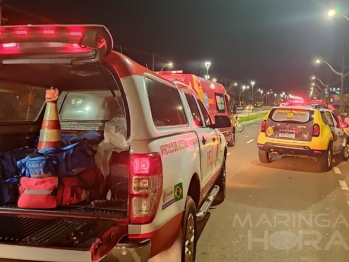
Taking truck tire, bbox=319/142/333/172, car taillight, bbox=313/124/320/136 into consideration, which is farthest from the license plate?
truck tire, bbox=319/142/333/172

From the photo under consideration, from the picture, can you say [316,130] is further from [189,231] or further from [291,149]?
[189,231]

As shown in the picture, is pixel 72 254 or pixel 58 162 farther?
pixel 58 162

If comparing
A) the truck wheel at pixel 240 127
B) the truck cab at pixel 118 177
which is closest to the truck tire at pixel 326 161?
the truck cab at pixel 118 177

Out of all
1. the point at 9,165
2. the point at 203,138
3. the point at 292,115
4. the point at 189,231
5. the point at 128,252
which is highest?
the point at 292,115

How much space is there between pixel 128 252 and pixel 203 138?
8.15 ft

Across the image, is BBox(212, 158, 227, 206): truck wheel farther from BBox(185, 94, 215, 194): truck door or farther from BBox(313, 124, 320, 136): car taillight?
BBox(313, 124, 320, 136): car taillight

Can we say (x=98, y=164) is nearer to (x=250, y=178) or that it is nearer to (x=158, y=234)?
(x=158, y=234)

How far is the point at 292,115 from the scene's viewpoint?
426 inches

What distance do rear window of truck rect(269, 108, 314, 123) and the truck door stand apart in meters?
5.26

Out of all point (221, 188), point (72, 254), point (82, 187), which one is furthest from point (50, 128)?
point (221, 188)

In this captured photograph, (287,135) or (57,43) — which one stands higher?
(57,43)

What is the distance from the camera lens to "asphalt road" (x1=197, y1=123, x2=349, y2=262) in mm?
4883

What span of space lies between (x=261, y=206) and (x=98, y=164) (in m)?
3.91

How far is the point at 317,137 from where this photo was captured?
406 inches
